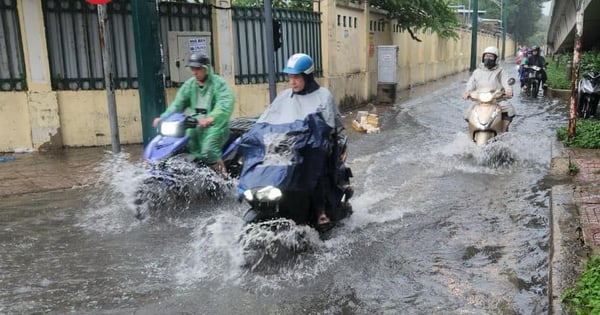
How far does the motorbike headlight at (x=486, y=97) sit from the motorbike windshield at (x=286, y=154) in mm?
4479

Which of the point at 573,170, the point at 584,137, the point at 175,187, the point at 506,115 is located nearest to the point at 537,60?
the point at 584,137

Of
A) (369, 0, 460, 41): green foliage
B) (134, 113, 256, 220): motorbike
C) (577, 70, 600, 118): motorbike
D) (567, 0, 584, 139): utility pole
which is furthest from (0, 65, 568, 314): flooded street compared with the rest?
(369, 0, 460, 41): green foliage

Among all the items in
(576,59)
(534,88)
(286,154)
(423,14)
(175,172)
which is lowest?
(534,88)

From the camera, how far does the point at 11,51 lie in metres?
9.04

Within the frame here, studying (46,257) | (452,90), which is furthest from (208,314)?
(452,90)

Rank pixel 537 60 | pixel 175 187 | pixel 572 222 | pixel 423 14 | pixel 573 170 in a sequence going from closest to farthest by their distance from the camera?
pixel 572 222, pixel 175 187, pixel 573 170, pixel 537 60, pixel 423 14

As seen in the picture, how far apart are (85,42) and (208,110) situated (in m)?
4.60

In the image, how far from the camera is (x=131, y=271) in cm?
457

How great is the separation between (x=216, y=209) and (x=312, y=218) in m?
1.74

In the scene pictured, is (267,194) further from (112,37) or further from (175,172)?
(112,37)

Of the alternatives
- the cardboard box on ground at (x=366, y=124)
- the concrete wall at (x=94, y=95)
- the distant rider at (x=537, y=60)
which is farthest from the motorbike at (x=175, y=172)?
the distant rider at (x=537, y=60)

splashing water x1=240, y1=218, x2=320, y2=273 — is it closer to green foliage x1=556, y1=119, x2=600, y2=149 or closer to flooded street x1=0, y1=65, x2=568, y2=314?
flooded street x1=0, y1=65, x2=568, y2=314

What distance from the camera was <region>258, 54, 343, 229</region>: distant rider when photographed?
479cm

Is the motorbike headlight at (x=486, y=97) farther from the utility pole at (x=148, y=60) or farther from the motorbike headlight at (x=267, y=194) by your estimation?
the motorbike headlight at (x=267, y=194)
